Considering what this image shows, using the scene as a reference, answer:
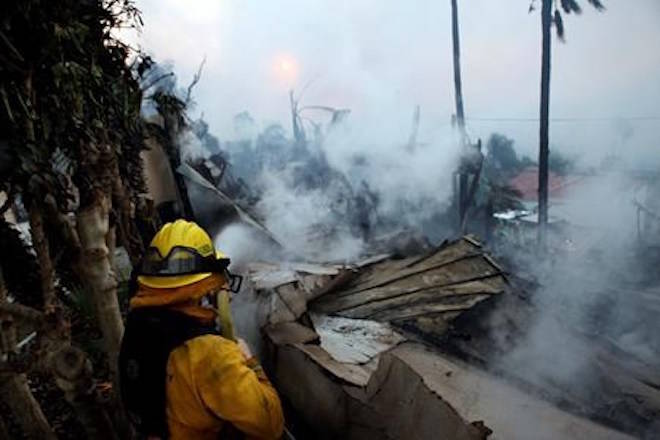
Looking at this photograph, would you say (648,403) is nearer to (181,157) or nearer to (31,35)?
(31,35)

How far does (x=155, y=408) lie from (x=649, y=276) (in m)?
14.6

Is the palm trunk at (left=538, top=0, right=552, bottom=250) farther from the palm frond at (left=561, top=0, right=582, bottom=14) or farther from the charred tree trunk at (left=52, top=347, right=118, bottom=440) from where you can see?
the charred tree trunk at (left=52, top=347, right=118, bottom=440)

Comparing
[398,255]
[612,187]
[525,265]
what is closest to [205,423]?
[398,255]

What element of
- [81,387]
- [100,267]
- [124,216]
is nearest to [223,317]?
[81,387]

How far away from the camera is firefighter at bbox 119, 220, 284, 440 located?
213 centimetres

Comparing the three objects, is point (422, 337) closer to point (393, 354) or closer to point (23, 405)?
point (393, 354)

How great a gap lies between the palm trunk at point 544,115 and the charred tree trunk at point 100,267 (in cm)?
1557

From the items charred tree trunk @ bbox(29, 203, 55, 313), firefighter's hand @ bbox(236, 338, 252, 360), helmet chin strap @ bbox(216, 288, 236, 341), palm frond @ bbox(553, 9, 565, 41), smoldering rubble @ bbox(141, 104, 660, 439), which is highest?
palm frond @ bbox(553, 9, 565, 41)

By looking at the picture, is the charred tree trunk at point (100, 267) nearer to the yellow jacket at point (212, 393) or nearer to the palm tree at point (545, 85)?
the yellow jacket at point (212, 393)

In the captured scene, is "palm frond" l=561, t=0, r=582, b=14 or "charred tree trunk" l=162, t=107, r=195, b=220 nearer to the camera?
"charred tree trunk" l=162, t=107, r=195, b=220

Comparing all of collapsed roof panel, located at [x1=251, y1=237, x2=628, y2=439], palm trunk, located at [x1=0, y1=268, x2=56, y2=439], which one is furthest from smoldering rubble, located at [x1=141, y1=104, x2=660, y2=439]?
palm trunk, located at [x1=0, y1=268, x2=56, y2=439]

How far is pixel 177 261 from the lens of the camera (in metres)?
2.20

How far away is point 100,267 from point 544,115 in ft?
53.5

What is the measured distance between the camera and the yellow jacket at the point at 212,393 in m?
2.12
